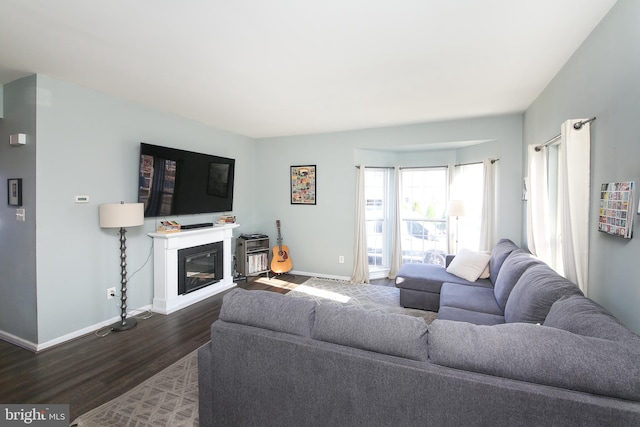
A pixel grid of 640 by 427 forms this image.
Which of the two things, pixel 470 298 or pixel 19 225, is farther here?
pixel 470 298

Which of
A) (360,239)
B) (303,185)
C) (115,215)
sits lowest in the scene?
(360,239)

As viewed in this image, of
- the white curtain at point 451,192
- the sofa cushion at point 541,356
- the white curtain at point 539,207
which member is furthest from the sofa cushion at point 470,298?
the sofa cushion at point 541,356

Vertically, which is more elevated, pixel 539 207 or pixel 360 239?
pixel 539 207

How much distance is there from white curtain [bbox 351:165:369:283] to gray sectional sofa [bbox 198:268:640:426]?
3243 millimetres

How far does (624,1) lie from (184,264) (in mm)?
4654

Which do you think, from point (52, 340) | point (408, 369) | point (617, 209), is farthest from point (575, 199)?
point (52, 340)

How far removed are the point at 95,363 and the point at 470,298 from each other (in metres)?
3.62

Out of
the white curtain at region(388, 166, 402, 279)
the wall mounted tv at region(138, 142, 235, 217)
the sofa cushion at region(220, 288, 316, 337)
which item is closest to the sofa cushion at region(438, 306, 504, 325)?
the sofa cushion at region(220, 288, 316, 337)

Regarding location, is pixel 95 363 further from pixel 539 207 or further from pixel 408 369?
pixel 539 207

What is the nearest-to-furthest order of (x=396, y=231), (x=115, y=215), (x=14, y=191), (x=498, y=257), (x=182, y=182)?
(x=14, y=191)
(x=115, y=215)
(x=498, y=257)
(x=182, y=182)
(x=396, y=231)

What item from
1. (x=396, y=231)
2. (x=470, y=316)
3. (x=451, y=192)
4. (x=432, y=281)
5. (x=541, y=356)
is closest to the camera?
(x=541, y=356)

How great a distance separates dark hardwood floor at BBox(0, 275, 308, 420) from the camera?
2.10 metres

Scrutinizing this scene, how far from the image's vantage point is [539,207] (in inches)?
112

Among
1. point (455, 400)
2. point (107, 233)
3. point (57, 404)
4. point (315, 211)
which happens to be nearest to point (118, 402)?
point (57, 404)
